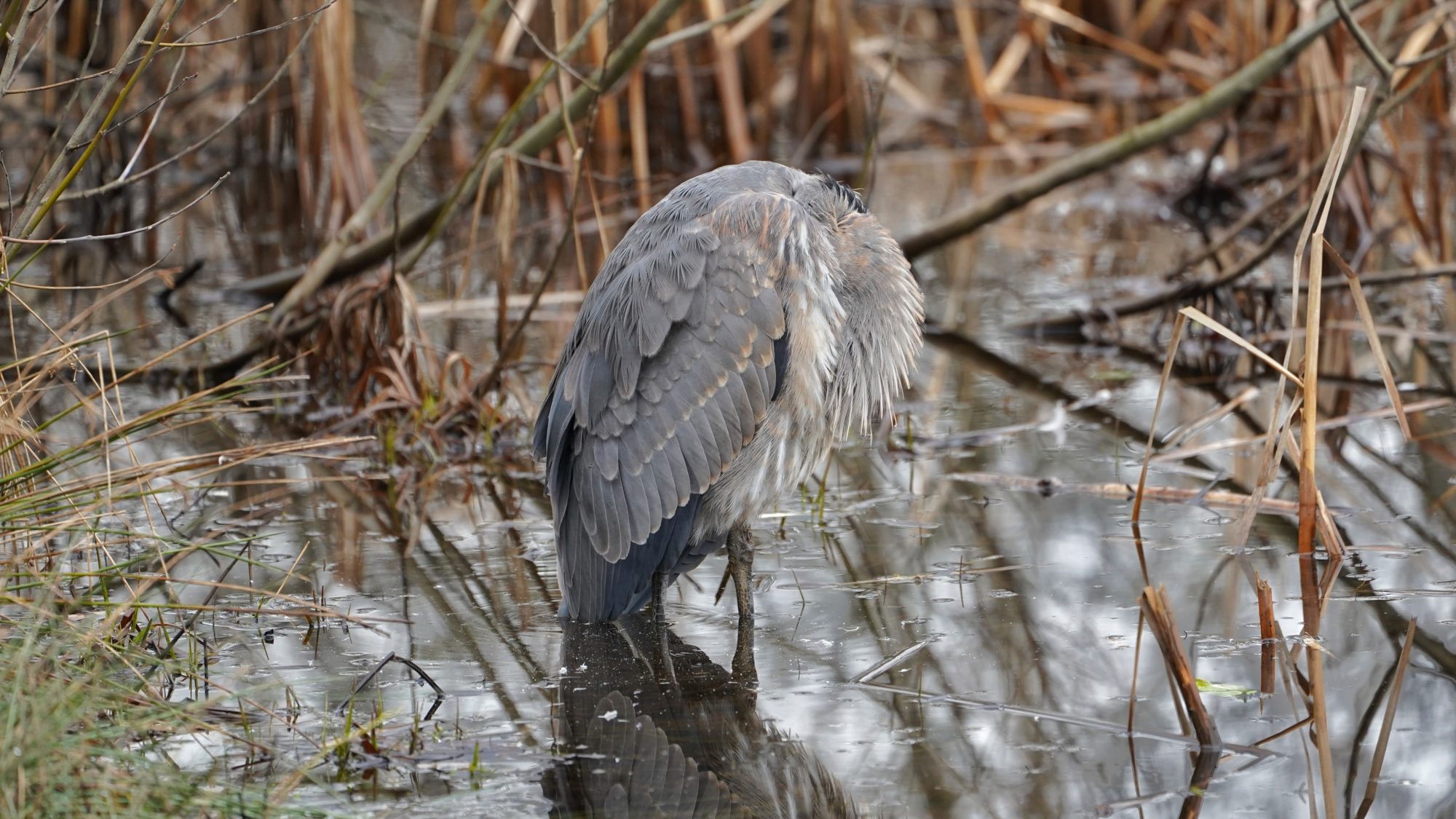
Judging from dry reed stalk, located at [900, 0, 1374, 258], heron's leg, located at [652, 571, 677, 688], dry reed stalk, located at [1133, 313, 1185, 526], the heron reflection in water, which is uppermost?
dry reed stalk, located at [900, 0, 1374, 258]

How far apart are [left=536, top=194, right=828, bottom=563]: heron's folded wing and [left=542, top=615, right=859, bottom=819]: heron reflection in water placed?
38 centimetres

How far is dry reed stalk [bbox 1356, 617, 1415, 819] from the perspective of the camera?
303 centimetres

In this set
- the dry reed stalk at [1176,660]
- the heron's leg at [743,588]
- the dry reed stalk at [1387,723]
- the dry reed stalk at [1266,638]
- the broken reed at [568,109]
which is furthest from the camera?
the broken reed at [568,109]

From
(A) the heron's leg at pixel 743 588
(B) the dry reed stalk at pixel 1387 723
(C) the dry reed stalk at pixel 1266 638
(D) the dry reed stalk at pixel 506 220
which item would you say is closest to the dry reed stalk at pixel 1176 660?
(B) the dry reed stalk at pixel 1387 723

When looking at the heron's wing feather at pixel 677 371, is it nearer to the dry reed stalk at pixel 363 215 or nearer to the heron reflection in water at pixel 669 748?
the heron reflection in water at pixel 669 748

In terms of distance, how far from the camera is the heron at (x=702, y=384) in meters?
4.13

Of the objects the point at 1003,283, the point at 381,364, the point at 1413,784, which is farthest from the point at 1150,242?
the point at 1413,784

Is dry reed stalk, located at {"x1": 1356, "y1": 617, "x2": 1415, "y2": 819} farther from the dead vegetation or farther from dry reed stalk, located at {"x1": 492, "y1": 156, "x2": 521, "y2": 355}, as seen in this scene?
dry reed stalk, located at {"x1": 492, "y1": 156, "x2": 521, "y2": 355}

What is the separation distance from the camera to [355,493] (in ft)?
17.9

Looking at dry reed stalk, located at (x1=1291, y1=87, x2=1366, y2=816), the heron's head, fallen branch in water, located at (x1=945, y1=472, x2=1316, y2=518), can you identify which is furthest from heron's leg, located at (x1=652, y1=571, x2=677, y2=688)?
dry reed stalk, located at (x1=1291, y1=87, x2=1366, y2=816)

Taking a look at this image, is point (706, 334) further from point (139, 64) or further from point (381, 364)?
point (381, 364)

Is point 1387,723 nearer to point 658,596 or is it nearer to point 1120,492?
point 1120,492

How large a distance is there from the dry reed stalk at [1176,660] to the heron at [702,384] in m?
1.30

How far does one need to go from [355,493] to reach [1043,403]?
2.84 m
